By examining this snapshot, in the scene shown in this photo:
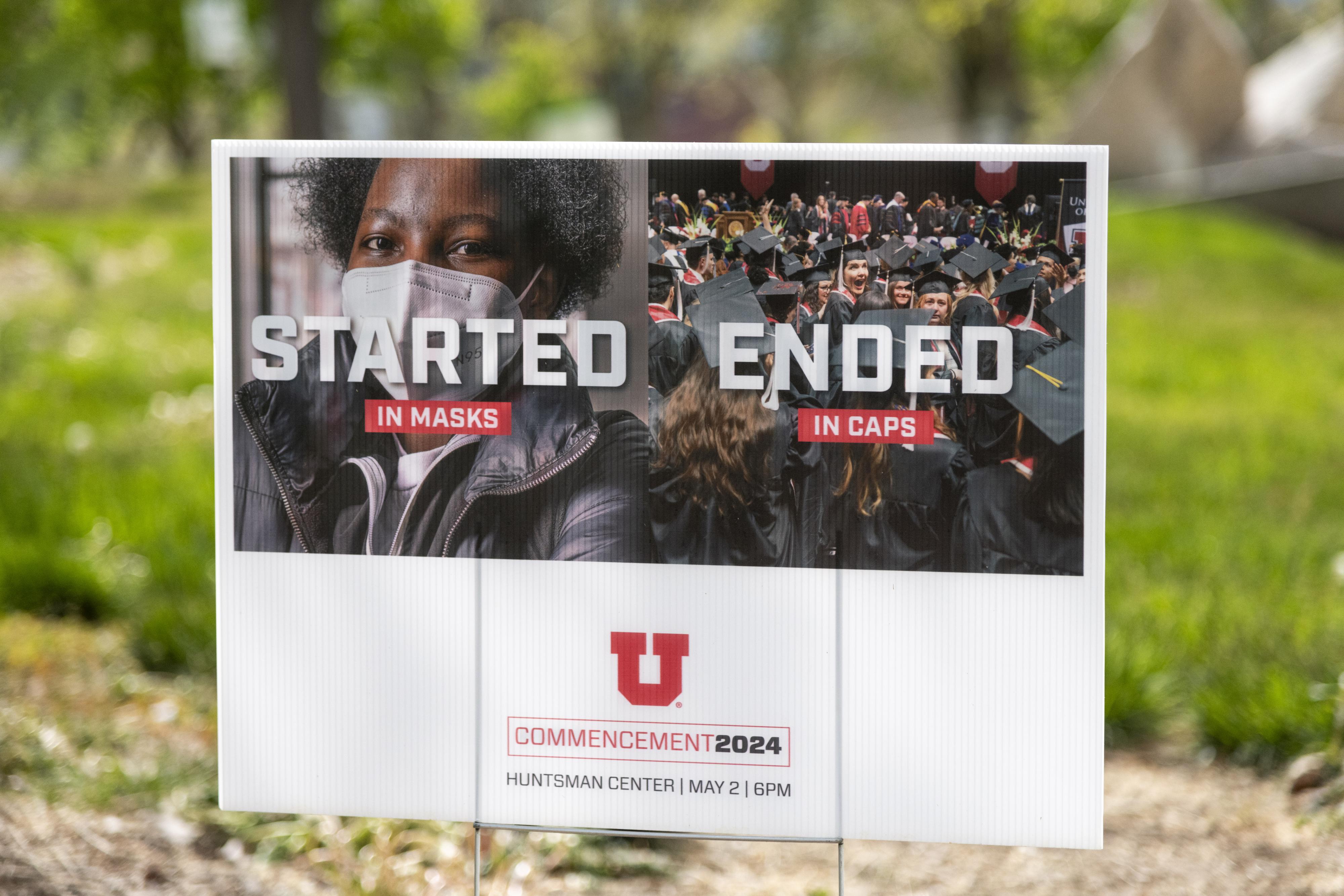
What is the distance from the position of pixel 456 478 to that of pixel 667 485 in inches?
17.5

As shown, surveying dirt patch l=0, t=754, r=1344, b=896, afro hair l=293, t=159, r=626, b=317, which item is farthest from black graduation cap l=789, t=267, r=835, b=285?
dirt patch l=0, t=754, r=1344, b=896

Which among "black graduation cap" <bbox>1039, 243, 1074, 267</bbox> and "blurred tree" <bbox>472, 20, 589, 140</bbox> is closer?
"black graduation cap" <bbox>1039, 243, 1074, 267</bbox>

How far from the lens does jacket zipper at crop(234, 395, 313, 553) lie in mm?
2402

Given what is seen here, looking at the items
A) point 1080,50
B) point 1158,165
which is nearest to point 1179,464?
point 1158,165

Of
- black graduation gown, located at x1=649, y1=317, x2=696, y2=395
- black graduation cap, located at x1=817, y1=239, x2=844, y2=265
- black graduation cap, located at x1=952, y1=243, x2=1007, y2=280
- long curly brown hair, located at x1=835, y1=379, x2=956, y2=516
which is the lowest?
long curly brown hair, located at x1=835, y1=379, x2=956, y2=516

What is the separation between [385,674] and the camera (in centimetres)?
241

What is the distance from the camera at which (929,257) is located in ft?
7.34

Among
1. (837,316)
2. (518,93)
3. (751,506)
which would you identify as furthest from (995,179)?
(518,93)

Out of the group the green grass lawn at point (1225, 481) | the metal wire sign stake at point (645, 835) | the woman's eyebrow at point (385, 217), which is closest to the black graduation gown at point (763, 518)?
the metal wire sign stake at point (645, 835)

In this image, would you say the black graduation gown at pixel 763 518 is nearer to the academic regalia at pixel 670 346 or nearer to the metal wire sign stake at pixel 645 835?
the academic regalia at pixel 670 346

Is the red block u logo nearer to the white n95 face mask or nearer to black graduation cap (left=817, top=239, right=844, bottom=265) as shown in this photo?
the white n95 face mask

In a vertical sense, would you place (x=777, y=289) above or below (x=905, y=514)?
above

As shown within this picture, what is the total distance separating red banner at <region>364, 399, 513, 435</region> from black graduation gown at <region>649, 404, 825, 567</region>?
34cm

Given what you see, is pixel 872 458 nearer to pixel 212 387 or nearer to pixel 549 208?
Answer: pixel 549 208
